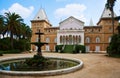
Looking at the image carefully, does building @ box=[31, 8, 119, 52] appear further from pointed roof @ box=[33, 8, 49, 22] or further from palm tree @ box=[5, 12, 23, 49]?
palm tree @ box=[5, 12, 23, 49]

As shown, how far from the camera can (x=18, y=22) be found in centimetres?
4072

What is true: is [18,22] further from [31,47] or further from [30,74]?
[30,74]

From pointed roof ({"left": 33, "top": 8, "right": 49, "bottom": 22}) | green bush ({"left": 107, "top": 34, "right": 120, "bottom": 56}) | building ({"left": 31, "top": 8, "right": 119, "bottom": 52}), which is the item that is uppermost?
pointed roof ({"left": 33, "top": 8, "right": 49, "bottom": 22})

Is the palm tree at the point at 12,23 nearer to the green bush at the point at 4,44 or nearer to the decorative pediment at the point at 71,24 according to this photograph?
the green bush at the point at 4,44

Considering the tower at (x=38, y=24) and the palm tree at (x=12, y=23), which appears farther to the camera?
the tower at (x=38, y=24)

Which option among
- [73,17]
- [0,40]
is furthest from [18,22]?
[73,17]

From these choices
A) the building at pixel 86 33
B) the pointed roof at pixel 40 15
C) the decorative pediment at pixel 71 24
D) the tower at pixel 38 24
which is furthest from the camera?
the pointed roof at pixel 40 15

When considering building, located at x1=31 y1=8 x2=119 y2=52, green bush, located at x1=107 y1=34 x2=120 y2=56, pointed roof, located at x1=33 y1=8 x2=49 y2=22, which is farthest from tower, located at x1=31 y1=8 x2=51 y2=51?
green bush, located at x1=107 y1=34 x2=120 y2=56

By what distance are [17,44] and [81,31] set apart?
20391 millimetres

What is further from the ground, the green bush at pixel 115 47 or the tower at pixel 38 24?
the tower at pixel 38 24

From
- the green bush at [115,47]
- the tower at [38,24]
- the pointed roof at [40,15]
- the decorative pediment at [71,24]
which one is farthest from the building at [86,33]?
the green bush at [115,47]

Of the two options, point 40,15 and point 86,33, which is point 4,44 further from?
point 86,33

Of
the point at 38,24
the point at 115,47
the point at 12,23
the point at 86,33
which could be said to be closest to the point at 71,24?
the point at 86,33

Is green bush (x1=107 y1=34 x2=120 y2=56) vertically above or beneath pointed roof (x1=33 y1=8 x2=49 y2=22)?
beneath
